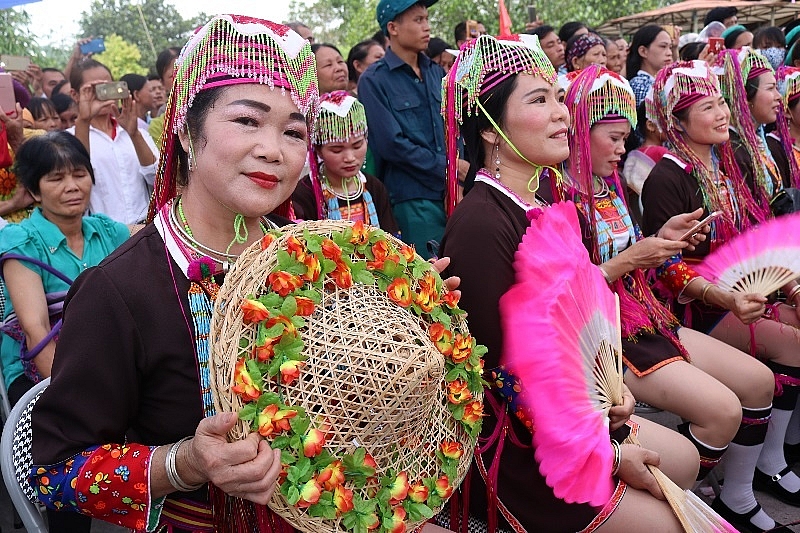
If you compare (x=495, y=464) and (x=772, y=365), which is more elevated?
(x=495, y=464)

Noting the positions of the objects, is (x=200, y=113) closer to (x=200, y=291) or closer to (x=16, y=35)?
(x=200, y=291)

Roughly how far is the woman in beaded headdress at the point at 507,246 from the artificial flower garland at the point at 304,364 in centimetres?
67

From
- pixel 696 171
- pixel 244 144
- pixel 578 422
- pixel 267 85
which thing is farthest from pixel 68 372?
pixel 696 171

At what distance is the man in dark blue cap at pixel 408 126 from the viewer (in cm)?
455

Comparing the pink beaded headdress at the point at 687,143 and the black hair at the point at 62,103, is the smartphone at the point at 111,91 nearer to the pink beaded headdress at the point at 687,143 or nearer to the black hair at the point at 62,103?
the black hair at the point at 62,103

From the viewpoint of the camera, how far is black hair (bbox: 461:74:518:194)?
2.49 metres

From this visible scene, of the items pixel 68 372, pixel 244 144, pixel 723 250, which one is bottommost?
pixel 723 250

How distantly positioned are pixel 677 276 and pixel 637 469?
60.1 inches

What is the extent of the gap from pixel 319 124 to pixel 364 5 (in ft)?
63.0

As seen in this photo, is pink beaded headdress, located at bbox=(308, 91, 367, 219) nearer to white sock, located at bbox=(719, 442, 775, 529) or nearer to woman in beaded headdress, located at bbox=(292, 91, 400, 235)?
woman in beaded headdress, located at bbox=(292, 91, 400, 235)

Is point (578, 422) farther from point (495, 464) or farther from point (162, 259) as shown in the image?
point (162, 259)

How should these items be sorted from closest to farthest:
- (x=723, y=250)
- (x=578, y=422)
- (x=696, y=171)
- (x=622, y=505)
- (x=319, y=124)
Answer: (x=578, y=422) < (x=622, y=505) < (x=723, y=250) < (x=696, y=171) < (x=319, y=124)

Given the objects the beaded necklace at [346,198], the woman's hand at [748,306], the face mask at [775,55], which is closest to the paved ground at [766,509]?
the woman's hand at [748,306]

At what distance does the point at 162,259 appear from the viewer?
159 cm
